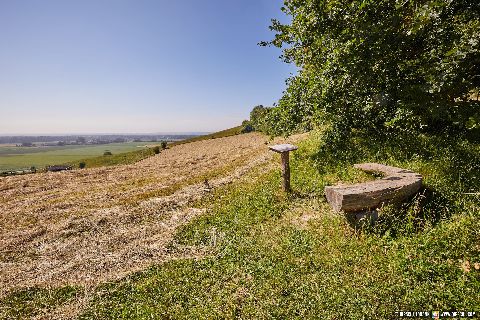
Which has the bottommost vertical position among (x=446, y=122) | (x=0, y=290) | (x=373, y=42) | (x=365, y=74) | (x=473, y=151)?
(x=0, y=290)

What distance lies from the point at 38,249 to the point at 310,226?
10.9m

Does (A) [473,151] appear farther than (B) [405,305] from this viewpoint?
Yes

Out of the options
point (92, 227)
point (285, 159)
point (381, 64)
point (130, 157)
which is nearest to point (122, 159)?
point (130, 157)

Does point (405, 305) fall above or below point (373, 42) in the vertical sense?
below

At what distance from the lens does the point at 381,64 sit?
1277 centimetres

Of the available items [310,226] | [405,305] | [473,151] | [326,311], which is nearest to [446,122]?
[473,151]

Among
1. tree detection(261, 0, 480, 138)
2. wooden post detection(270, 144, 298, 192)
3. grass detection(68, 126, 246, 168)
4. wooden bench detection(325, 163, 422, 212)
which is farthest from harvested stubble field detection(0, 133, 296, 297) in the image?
grass detection(68, 126, 246, 168)

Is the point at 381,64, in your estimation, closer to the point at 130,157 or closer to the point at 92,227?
the point at 92,227

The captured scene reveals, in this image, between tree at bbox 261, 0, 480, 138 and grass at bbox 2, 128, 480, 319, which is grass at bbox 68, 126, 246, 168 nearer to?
tree at bbox 261, 0, 480, 138

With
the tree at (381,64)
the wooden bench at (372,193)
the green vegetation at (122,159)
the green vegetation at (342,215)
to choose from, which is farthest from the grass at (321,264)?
the green vegetation at (122,159)

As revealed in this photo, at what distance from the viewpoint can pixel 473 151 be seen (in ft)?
39.4

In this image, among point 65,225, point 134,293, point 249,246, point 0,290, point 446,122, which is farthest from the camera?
point 446,122

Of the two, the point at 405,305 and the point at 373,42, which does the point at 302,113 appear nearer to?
the point at 373,42

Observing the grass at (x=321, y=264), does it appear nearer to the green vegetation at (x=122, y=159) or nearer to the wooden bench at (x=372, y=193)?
the wooden bench at (x=372, y=193)
